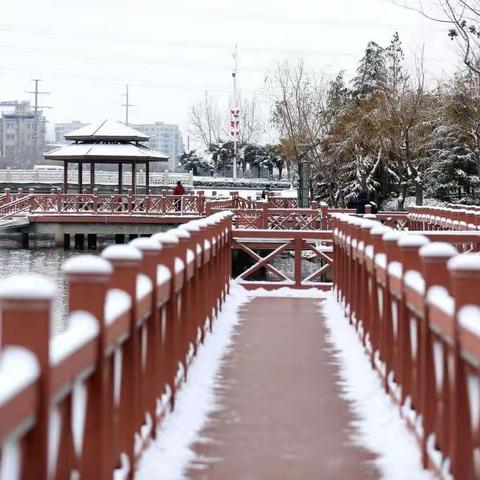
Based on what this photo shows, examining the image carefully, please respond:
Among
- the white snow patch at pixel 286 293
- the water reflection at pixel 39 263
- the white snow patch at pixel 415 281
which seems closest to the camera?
the white snow patch at pixel 415 281

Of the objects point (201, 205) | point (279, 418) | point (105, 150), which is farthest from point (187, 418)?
point (105, 150)

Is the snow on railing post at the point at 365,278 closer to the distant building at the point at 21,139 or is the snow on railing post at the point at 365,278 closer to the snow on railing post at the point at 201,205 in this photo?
the snow on railing post at the point at 201,205

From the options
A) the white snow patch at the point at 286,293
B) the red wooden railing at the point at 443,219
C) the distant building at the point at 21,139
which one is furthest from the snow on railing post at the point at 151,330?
the distant building at the point at 21,139

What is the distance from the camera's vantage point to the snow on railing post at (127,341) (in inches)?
168

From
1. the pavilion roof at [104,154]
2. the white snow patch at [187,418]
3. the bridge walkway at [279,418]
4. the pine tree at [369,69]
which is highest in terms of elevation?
the pine tree at [369,69]

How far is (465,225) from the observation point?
18.8m

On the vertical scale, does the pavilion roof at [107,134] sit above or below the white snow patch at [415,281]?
above

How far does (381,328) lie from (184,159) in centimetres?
8184

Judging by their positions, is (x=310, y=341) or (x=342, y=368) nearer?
(x=342, y=368)

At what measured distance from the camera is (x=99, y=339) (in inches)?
137

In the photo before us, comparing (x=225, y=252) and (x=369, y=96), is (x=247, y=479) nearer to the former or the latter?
(x=225, y=252)

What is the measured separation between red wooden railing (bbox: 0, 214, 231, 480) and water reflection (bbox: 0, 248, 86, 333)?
19.2 m

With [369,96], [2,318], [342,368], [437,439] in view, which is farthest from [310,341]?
[369,96]

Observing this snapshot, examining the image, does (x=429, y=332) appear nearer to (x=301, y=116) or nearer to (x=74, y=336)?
(x=74, y=336)
